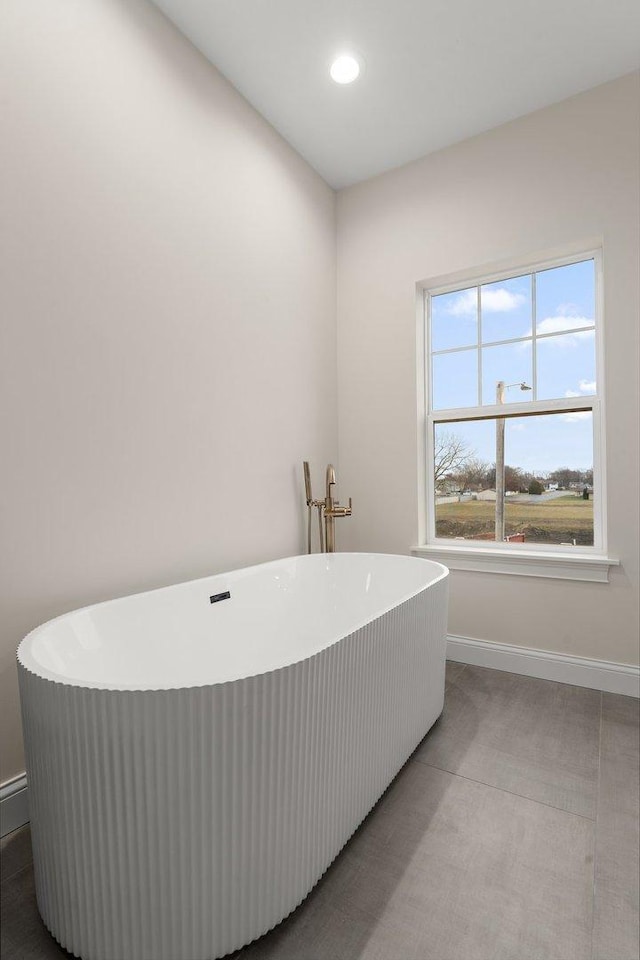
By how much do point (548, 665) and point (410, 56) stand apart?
2.99 metres

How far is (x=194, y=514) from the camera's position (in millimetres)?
2117

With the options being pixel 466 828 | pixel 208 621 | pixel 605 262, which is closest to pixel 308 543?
pixel 208 621

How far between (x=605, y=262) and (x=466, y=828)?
2.46 metres

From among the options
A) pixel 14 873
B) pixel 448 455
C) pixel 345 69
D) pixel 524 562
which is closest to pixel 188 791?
pixel 14 873

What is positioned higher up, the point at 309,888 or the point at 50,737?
the point at 50,737

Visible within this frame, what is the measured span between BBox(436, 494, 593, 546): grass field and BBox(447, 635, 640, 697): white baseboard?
59 centimetres

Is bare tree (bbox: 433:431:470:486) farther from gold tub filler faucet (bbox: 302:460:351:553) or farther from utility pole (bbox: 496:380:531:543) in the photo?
gold tub filler faucet (bbox: 302:460:351:553)

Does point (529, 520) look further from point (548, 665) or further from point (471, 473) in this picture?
point (548, 665)

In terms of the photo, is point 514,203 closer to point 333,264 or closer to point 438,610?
point 333,264

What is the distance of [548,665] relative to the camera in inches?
96.0

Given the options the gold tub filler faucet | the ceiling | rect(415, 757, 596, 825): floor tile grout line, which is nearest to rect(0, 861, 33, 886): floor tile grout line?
rect(415, 757, 596, 825): floor tile grout line

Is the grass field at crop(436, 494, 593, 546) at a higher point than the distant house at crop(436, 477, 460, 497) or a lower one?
lower

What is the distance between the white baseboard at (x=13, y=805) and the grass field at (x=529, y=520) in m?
2.31

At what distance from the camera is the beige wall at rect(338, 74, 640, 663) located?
2.27m
